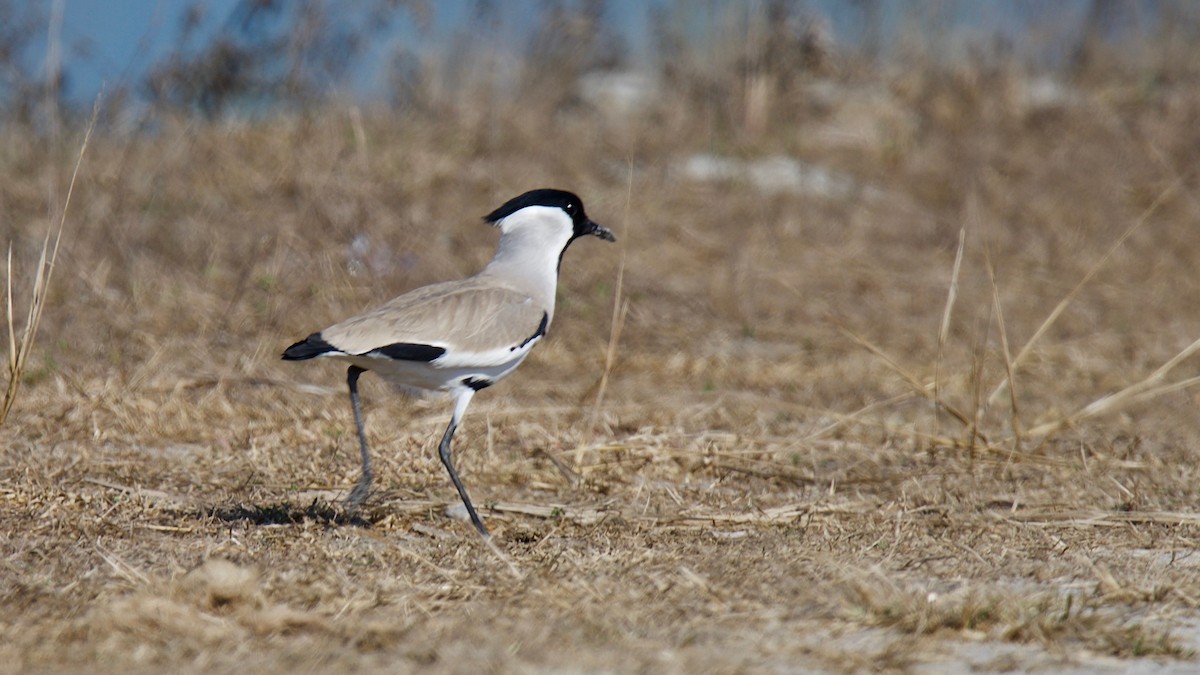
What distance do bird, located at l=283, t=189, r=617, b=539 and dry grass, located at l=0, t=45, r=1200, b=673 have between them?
335 mm

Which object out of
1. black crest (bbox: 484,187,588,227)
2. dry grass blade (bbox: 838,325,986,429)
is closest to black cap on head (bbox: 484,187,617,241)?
black crest (bbox: 484,187,588,227)

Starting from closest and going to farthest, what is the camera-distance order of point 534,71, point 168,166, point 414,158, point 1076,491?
point 1076,491, point 168,166, point 414,158, point 534,71

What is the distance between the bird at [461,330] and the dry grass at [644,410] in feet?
1.10

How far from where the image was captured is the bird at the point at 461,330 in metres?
4.15

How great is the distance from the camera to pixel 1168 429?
6195 mm

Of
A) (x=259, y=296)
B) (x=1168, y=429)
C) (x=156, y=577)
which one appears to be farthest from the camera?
(x=259, y=296)

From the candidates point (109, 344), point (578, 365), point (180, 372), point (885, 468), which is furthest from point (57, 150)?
point (885, 468)

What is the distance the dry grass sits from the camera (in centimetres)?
309

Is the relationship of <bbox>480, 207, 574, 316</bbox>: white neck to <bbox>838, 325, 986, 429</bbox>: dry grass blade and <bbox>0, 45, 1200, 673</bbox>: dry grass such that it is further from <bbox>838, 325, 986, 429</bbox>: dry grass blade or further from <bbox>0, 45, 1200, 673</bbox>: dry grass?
<bbox>838, 325, 986, 429</bbox>: dry grass blade

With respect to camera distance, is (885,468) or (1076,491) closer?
(1076,491)

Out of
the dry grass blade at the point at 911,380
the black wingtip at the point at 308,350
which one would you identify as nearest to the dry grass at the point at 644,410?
the dry grass blade at the point at 911,380

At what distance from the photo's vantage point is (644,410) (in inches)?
245

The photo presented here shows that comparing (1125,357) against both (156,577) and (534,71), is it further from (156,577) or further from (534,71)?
(156,577)

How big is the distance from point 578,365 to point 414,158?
2989mm
